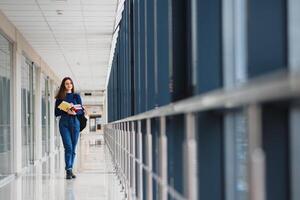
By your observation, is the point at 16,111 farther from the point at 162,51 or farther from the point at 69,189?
the point at 162,51

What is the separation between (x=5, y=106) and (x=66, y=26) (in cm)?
178

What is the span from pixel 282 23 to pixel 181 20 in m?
1.53

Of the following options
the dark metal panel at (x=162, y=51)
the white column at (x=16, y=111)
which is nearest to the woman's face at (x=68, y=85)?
the white column at (x=16, y=111)

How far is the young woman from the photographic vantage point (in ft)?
23.2

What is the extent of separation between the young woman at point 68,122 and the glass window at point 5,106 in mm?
1555

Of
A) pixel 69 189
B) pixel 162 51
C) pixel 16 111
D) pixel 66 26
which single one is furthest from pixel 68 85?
pixel 162 51

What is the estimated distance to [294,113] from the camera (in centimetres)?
106

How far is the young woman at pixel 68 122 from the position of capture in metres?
7.07

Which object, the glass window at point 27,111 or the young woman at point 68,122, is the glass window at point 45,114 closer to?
the glass window at point 27,111

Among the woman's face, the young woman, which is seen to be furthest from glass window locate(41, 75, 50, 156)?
the woman's face

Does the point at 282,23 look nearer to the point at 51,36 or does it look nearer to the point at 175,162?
the point at 175,162

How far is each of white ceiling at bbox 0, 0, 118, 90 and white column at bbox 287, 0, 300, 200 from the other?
6727 millimetres

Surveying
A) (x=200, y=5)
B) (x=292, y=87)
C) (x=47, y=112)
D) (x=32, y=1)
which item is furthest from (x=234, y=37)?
(x=47, y=112)

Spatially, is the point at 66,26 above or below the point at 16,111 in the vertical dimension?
above
